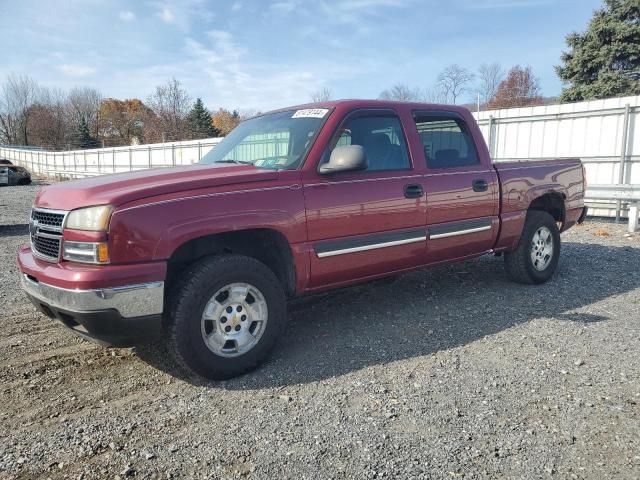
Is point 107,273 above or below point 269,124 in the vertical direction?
below

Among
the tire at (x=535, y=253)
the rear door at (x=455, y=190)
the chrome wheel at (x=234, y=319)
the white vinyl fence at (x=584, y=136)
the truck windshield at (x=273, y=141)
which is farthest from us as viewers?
the white vinyl fence at (x=584, y=136)

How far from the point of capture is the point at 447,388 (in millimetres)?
3305

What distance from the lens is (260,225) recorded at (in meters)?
3.46

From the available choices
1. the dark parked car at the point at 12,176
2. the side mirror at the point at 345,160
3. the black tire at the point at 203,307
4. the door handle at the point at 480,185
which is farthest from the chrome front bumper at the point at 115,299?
the dark parked car at the point at 12,176

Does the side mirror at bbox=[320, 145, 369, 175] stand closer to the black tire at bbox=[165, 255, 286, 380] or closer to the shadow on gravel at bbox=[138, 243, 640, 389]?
the black tire at bbox=[165, 255, 286, 380]

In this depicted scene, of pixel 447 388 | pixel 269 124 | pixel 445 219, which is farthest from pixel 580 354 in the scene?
pixel 269 124

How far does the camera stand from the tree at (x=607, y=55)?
80.5ft

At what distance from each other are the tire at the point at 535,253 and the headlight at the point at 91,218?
4.31 m

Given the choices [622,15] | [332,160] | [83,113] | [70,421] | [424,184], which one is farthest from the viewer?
[83,113]

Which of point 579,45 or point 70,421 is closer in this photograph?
point 70,421

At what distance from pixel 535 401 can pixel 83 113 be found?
78.3 m

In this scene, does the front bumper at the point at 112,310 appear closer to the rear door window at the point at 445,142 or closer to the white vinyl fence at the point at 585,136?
the rear door window at the point at 445,142

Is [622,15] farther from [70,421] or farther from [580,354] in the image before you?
[70,421]

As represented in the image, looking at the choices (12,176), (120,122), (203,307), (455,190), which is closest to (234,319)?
(203,307)
